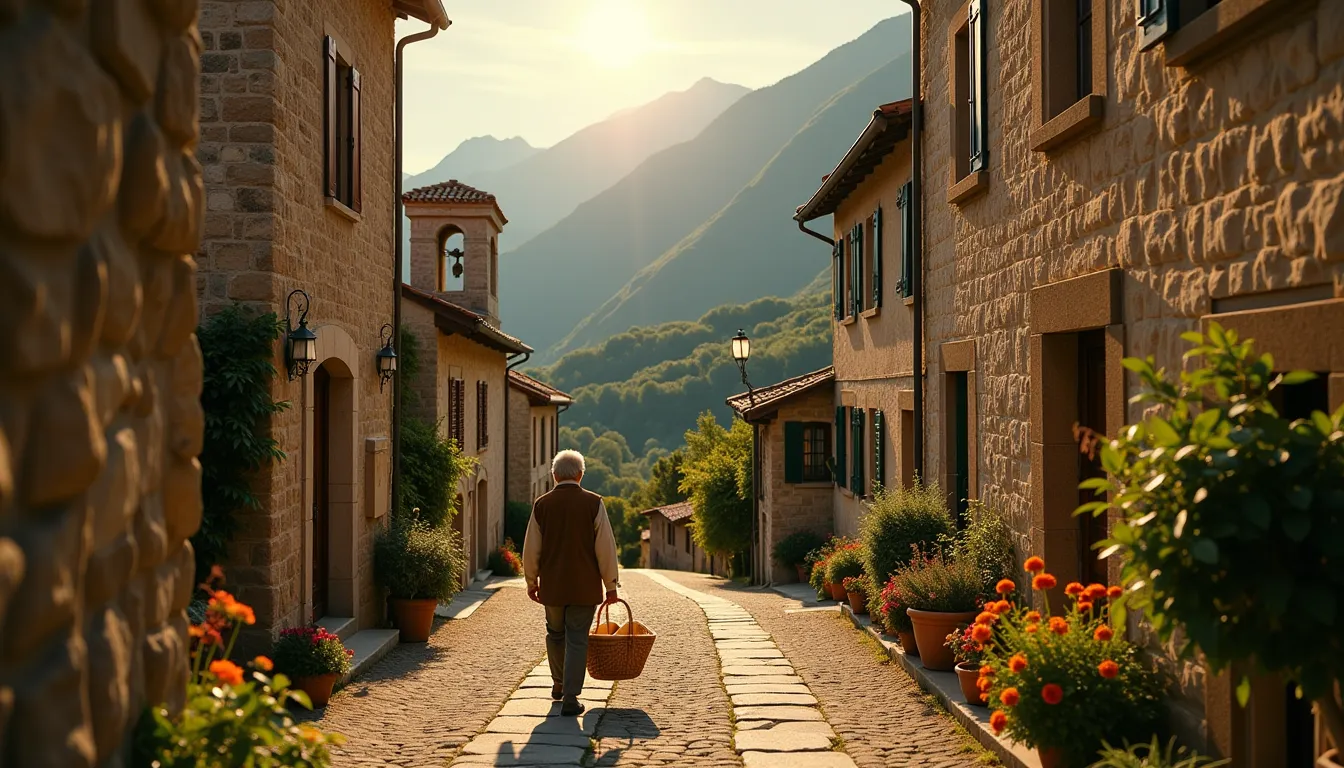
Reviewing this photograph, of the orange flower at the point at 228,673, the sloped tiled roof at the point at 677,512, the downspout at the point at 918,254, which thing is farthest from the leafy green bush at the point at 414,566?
the sloped tiled roof at the point at 677,512

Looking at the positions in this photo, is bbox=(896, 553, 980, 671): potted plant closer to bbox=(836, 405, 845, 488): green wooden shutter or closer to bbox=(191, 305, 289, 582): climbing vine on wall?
bbox=(191, 305, 289, 582): climbing vine on wall

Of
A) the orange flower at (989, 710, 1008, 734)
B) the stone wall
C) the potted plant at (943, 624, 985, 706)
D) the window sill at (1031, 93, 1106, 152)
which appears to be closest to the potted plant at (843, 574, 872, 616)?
the potted plant at (943, 624, 985, 706)

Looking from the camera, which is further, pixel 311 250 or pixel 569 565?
pixel 311 250

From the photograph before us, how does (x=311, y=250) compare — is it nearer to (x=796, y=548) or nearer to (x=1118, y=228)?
(x=1118, y=228)

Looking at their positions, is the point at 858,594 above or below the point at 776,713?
above

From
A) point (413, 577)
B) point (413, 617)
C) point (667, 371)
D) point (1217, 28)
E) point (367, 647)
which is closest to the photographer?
point (1217, 28)

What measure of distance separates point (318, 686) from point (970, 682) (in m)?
4.13

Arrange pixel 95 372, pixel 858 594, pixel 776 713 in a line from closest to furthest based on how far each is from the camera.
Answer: pixel 95 372 < pixel 776 713 < pixel 858 594

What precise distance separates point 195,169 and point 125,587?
4.20ft

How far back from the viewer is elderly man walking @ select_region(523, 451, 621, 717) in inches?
286

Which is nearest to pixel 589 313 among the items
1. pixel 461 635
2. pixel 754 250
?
pixel 754 250

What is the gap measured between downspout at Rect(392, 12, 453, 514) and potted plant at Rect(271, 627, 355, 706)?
13.8 ft

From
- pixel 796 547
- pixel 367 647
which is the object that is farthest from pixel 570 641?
pixel 796 547

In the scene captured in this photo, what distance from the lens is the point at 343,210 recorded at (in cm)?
984
